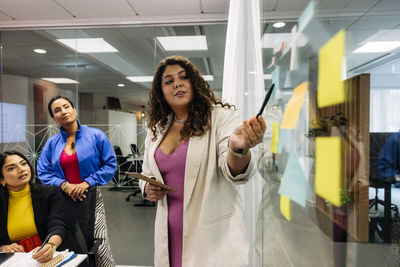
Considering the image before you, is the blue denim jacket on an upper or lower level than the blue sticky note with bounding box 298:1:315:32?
lower

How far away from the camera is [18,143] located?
9.36ft

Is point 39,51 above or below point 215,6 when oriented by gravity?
below

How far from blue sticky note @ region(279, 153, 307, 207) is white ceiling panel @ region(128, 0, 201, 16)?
2.28 metres

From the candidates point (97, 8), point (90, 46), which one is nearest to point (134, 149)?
point (90, 46)

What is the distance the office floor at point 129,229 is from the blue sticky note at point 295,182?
2428mm

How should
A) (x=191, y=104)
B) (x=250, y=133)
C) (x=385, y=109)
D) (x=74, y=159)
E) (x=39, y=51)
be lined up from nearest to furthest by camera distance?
(x=385, y=109) < (x=250, y=133) < (x=191, y=104) < (x=74, y=159) < (x=39, y=51)

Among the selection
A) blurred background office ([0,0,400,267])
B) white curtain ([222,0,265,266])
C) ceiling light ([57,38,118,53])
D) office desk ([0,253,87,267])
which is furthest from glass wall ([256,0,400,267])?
ceiling light ([57,38,118,53])

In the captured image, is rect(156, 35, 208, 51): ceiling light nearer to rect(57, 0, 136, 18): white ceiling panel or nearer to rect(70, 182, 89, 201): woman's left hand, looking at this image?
rect(57, 0, 136, 18): white ceiling panel

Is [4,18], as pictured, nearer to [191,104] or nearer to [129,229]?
[129,229]

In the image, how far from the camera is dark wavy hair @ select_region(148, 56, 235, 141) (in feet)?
3.21

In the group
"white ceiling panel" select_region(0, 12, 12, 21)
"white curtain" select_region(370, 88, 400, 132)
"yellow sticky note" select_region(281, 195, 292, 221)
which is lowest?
"yellow sticky note" select_region(281, 195, 292, 221)

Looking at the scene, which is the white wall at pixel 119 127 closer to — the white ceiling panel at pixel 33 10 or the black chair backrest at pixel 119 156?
the black chair backrest at pixel 119 156

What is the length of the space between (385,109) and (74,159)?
2068 millimetres

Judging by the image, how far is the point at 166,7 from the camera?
2.40m
